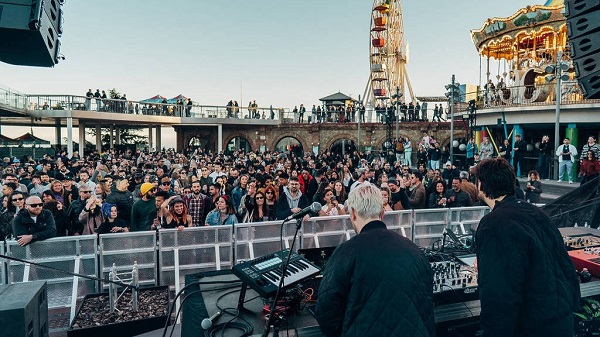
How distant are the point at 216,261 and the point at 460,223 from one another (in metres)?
4.37

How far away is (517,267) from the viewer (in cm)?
246

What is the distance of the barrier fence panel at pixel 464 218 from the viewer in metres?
7.43

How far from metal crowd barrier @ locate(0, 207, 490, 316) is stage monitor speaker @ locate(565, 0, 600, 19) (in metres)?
2.93

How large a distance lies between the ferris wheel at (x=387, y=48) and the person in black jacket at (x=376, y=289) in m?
36.2

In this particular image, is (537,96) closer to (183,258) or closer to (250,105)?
(183,258)

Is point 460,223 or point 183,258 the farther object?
point 460,223

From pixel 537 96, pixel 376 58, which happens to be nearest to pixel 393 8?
pixel 376 58

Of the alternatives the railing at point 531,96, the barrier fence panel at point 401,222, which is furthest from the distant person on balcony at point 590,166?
the barrier fence panel at point 401,222

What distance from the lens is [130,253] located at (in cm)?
563

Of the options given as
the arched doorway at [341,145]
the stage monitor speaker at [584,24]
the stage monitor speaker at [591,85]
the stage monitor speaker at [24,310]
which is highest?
the stage monitor speaker at [584,24]

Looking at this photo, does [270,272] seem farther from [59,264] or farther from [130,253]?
[59,264]

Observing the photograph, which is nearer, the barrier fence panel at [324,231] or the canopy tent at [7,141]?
the barrier fence panel at [324,231]

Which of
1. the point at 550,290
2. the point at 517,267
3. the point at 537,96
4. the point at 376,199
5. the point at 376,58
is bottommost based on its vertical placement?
the point at 550,290

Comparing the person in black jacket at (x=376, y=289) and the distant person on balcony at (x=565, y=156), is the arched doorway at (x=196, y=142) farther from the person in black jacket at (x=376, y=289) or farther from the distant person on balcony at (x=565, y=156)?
the person in black jacket at (x=376, y=289)
